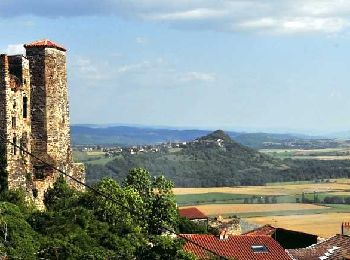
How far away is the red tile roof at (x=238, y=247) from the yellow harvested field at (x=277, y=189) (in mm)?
86576

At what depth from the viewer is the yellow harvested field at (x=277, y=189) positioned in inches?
5241

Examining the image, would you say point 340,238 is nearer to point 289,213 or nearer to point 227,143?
point 289,213

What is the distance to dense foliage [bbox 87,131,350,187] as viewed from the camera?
470 feet

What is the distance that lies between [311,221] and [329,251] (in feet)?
178

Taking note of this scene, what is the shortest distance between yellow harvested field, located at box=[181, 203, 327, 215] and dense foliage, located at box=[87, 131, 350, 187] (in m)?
22.9

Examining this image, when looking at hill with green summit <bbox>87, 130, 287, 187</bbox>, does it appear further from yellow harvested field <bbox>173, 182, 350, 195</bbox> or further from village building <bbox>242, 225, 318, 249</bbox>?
village building <bbox>242, 225, 318, 249</bbox>

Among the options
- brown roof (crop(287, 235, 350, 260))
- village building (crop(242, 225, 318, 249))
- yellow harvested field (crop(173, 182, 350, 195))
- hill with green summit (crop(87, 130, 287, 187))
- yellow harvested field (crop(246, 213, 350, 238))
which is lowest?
yellow harvested field (crop(173, 182, 350, 195))

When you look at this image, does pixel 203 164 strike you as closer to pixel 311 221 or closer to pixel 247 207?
pixel 247 207

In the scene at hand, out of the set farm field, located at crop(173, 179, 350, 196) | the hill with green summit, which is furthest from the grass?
Answer: the hill with green summit

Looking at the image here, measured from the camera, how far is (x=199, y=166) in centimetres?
15338

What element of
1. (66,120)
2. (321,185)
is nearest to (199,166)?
(321,185)

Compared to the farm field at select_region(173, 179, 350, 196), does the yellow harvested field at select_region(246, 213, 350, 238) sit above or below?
above

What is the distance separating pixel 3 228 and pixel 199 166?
119706 mm

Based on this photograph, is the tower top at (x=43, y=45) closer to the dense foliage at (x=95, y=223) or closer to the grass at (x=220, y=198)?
→ the dense foliage at (x=95, y=223)
